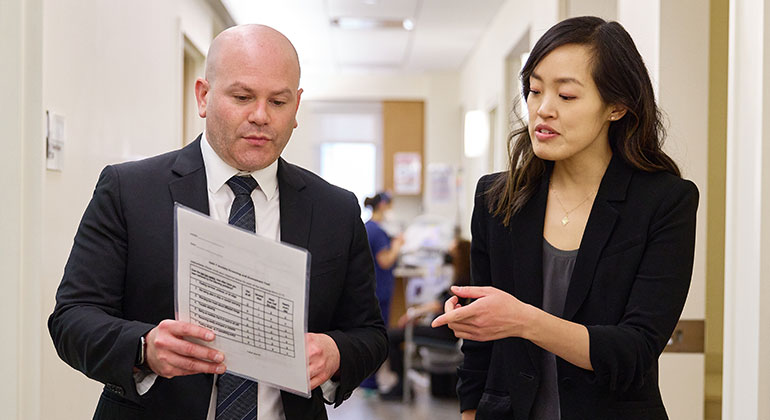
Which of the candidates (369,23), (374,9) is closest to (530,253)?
(374,9)

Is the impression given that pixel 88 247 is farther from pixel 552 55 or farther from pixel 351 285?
pixel 552 55

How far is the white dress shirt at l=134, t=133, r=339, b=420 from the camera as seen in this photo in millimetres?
1506

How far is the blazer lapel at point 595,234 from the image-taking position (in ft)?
4.96

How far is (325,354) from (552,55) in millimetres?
711

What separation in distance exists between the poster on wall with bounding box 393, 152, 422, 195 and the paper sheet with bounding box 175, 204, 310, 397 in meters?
8.37

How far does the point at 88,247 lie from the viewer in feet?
4.66

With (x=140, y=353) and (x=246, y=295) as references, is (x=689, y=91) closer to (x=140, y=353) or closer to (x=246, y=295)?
(x=246, y=295)

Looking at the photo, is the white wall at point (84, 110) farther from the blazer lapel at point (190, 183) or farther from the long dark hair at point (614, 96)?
the long dark hair at point (614, 96)

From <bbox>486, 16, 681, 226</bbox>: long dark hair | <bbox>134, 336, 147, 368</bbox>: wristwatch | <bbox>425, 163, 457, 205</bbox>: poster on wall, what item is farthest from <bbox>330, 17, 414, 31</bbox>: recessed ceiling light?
<bbox>134, 336, 147, 368</bbox>: wristwatch

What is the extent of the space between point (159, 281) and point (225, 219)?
170 millimetres

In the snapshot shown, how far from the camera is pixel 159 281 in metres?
1.44

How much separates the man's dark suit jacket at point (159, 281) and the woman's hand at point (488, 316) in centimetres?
23

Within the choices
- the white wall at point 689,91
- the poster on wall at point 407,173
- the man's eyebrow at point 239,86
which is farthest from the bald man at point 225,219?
the poster on wall at point 407,173

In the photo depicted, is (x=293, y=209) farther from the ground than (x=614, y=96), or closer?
closer
